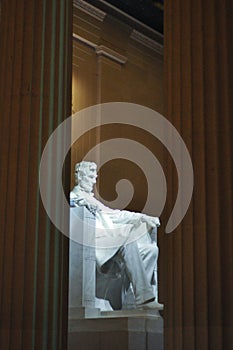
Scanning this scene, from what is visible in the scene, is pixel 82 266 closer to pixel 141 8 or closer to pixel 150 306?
pixel 150 306

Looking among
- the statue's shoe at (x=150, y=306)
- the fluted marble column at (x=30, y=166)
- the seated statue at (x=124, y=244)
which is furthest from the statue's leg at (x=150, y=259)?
the fluted marble column at (x=30, y=166)

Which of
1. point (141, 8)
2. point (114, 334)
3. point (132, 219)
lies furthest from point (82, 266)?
point (141, 8)

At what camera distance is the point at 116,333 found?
317 inches

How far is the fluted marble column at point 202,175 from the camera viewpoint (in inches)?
237

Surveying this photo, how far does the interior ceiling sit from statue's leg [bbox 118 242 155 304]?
5.13m

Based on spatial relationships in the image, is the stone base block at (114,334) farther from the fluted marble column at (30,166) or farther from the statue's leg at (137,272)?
the fluted marble column at (30,166)

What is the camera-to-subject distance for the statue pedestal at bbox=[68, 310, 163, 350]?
800 centimetres

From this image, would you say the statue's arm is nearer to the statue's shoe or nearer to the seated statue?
the seated statue

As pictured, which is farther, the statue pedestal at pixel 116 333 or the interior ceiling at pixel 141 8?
the interior ceiling at pixel 141 8

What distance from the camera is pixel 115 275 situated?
29.6 feet

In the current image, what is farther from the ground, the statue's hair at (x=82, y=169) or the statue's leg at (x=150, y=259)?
the statue's hair at (x=82, y=169)

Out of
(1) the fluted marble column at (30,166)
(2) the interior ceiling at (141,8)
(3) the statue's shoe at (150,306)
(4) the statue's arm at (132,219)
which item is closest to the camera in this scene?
(1) the fluted marble column at (30,166)

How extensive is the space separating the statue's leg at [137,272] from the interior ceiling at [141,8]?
513 cm

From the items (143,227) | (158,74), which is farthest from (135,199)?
(143,227)
